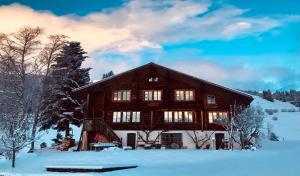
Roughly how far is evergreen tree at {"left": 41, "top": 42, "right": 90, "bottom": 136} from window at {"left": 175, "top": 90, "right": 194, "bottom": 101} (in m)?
11.2

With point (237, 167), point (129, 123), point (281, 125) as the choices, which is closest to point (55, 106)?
point (129, 123)

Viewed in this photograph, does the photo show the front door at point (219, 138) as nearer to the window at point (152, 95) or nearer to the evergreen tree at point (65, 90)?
the window at point (152, 95)

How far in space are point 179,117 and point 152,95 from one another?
4010 mm

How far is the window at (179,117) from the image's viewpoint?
38438 millimetres

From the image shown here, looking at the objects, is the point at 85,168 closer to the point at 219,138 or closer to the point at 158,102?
the point at 158,102

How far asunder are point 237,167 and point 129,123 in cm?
2195

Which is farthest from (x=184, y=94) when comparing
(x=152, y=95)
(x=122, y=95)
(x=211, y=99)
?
(x=122, y=95)

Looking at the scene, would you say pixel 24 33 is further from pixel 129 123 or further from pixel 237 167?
pixel 237 167

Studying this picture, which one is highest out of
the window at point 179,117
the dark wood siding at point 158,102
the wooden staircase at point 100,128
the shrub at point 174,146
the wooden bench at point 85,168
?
the dark wood siding at point 158,102

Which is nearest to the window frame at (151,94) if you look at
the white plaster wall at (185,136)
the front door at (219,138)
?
the white plaster wall at (185,136)

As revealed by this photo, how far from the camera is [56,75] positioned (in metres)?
36.2

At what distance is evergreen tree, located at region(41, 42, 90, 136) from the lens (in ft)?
122

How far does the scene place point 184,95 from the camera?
39031 millimetres

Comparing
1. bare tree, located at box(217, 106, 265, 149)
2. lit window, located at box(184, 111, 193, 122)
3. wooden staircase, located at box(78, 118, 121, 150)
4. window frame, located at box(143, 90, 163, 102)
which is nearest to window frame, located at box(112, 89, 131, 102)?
window frame, located at box(143, 90, 163, 102)
